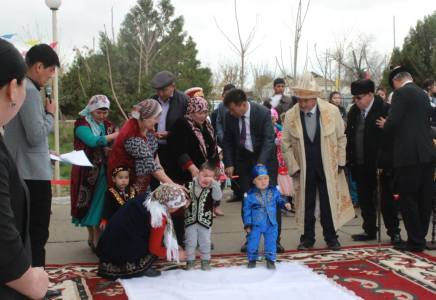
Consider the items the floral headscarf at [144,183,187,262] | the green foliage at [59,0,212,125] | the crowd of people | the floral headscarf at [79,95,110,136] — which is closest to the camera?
the floral headscarf at [144,183,187,262]

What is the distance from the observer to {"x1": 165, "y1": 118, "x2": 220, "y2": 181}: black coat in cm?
488

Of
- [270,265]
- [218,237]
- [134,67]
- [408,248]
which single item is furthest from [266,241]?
[134,67]

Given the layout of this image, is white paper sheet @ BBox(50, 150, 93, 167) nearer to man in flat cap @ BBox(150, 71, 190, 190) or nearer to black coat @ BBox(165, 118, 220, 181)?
black coat @ BBox(165, 118, 220, 181)

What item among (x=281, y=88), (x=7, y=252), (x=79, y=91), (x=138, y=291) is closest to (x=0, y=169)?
(x=7, y=252)

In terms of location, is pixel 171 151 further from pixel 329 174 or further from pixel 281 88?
pixel 281 88

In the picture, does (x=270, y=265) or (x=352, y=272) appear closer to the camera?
(x=352, y=272)

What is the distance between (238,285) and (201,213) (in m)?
0.87

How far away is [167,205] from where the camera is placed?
409cm

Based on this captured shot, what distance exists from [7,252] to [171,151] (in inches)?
144

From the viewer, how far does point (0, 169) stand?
1396 millimetres

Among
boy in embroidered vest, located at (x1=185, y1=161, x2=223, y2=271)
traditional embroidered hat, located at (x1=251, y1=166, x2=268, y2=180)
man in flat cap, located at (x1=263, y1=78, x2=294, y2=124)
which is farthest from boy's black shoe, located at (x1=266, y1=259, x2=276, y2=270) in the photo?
man in flat cap, located at (x1=263, y1=78, x2=294, y2=124)

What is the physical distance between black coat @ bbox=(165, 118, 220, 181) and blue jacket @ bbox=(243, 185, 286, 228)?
2.34ft

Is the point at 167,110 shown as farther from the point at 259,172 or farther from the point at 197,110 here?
the point at 259,172

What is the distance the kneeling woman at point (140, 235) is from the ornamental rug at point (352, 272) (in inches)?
7.4
